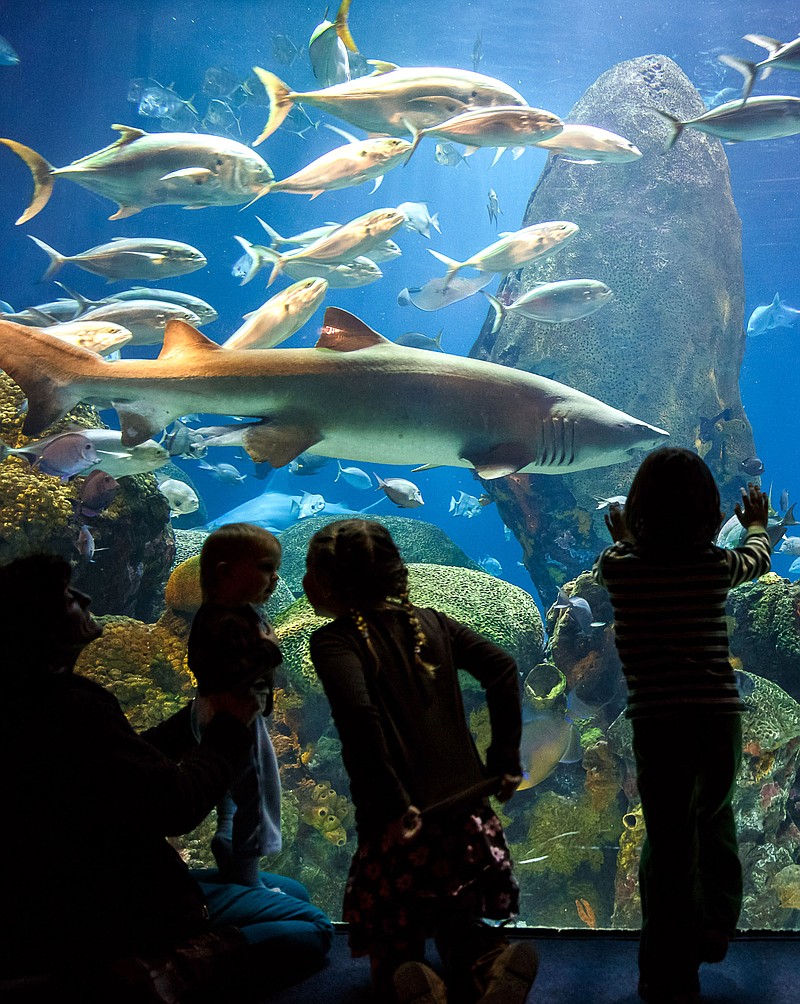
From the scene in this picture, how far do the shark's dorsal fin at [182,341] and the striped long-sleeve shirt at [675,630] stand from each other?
2.42 m

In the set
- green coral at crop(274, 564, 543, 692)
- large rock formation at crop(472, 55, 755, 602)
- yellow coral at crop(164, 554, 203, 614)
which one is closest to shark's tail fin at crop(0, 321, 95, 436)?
yellow coral at crop(164, 554, 203, 614)

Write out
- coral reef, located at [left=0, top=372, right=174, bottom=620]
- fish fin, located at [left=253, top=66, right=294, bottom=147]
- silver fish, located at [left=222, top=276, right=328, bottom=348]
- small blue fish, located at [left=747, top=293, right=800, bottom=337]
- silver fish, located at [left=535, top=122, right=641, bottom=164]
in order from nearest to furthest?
silver fish, located at [left=222, top=276, right=328, bottom=348]
coral reef, located at [left=0, top=372, right=174, bottom=620]
fish fin, located at [left=253, top=66, right=294, bottom=147]
silver fish, located at [left=535, top=122, right=641, bottom=164]
small blue fish, located at [left=747, top=293, right=800, bottom=337]

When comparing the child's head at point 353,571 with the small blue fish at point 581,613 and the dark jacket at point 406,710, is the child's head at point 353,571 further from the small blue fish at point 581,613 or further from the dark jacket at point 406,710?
the small blue fish at point 581,613

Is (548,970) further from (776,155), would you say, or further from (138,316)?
(776,155)

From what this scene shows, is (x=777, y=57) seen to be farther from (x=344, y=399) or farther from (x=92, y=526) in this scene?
(x=92, y=526)

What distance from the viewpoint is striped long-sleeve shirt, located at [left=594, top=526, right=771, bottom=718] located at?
194 cm

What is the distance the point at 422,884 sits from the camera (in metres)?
1.74

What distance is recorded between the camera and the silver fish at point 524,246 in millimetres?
6637

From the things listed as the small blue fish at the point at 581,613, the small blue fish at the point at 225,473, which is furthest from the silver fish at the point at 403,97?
the small blue fish at the point at 225,473

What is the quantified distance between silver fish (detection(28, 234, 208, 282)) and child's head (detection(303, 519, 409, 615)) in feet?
15.3

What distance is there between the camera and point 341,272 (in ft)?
23.3

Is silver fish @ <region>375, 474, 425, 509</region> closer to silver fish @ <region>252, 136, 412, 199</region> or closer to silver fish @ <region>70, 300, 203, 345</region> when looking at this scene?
silver fish @ <region>70, 300, 203, 345</region>

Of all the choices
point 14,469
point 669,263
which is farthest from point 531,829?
point 669,263

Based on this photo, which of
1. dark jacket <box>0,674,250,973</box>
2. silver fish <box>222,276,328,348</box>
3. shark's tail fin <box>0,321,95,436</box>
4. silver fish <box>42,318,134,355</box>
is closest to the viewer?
dark jacket <box>0,674,250,973</box>
